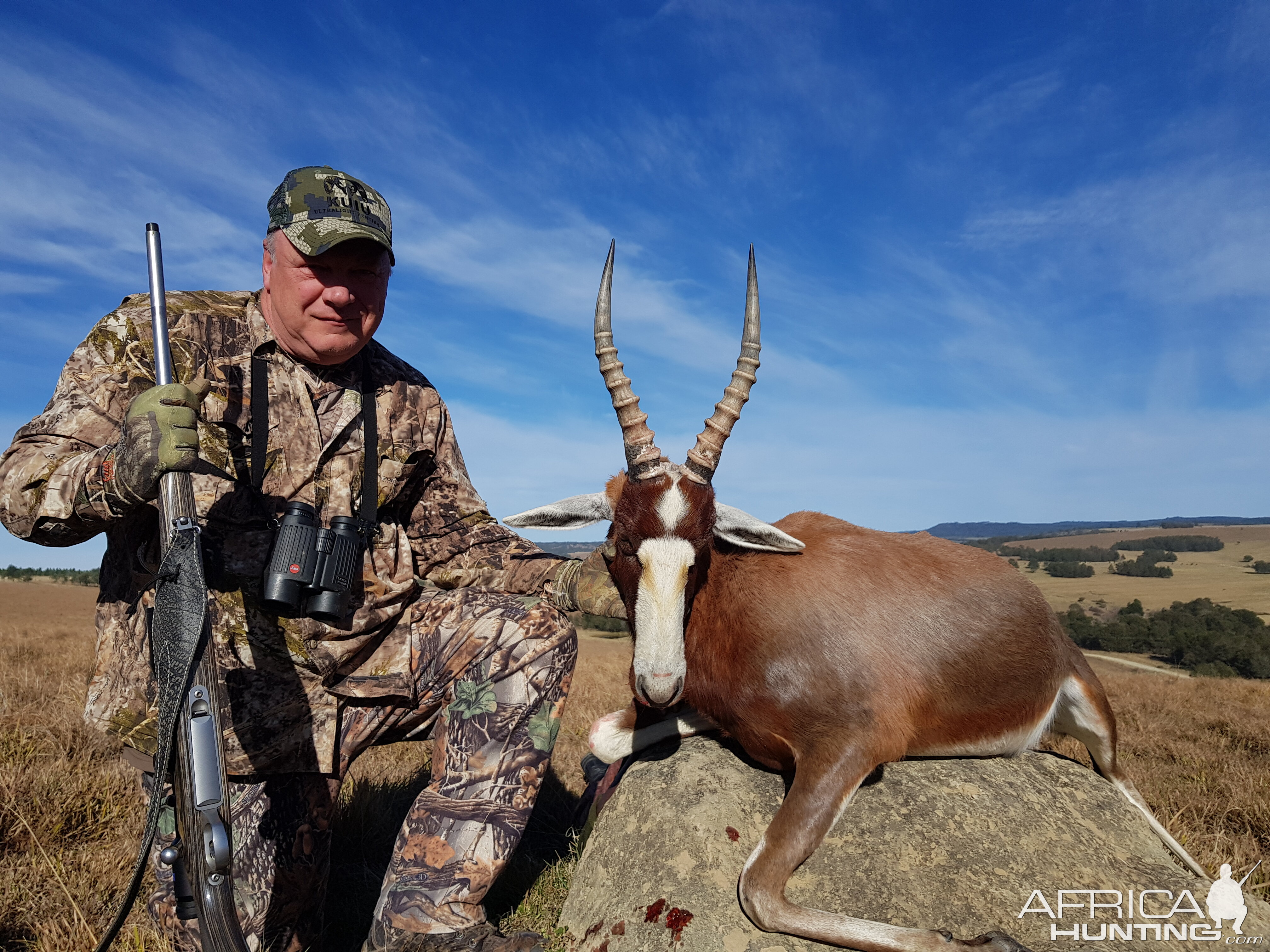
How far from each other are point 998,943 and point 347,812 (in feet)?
14.5

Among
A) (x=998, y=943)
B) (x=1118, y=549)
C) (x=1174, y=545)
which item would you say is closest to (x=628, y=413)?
(x=998, y=943)

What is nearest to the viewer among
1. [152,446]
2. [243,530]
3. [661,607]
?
[152,446]

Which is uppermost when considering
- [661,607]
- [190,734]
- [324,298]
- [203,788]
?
[324,298]

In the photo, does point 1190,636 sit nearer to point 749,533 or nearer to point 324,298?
point 749,533

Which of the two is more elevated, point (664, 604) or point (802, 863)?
point (664, 604)

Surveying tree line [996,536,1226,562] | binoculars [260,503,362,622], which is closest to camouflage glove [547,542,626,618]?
binoculars [260,503,362,622]

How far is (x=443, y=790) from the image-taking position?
396cm

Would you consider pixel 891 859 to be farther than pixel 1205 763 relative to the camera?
No

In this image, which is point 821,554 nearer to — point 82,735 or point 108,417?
point 108,417

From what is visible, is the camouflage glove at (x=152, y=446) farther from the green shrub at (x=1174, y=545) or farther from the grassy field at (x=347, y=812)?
the green shrub at (x=1174, y=545)

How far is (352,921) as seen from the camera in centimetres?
454

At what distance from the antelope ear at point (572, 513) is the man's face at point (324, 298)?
4.69ft

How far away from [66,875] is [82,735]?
8.41 feet

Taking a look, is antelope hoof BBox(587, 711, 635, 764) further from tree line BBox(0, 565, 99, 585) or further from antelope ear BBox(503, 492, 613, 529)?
tree line BBox(0, 565, 99, 585)
